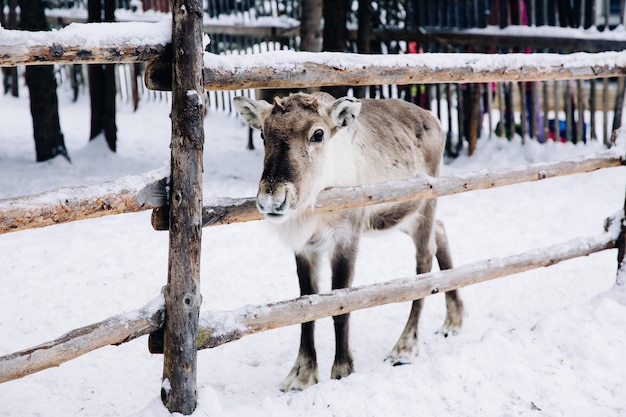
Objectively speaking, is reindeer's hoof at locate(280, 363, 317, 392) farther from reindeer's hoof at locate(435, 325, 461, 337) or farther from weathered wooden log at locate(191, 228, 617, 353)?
reindeer's hoof at locate(435, 325, 461, 337)

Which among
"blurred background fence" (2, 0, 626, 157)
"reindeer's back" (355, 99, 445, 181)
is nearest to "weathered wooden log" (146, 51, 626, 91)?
"reindeer's back" (355, 99, 445, 181)

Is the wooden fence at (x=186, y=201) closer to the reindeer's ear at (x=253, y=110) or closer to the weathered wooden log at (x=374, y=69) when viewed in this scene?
the weathered wooden log at (x=374, y=69)

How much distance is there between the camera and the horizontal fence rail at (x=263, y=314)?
2.89 meters

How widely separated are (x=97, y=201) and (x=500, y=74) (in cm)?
282

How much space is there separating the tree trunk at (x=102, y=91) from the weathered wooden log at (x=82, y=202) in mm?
7097

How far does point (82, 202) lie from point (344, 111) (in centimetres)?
172

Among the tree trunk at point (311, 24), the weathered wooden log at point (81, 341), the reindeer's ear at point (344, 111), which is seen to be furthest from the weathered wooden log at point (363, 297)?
the tree trunk at point (311, 24)

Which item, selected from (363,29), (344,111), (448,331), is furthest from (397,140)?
(363,29)

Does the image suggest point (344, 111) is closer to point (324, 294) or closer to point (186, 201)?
point (324, 294)

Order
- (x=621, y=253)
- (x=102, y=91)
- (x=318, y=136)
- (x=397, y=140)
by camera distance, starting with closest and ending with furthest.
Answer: (x=318, y=136)
(x=397, y=140)
(x=621, y=253)
(x=102, y=91)

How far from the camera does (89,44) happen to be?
2.83 metres

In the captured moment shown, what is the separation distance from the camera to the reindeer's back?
15.7 ft

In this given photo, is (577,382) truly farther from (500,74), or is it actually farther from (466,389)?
(500,74)

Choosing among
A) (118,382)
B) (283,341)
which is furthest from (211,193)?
(118,382)
